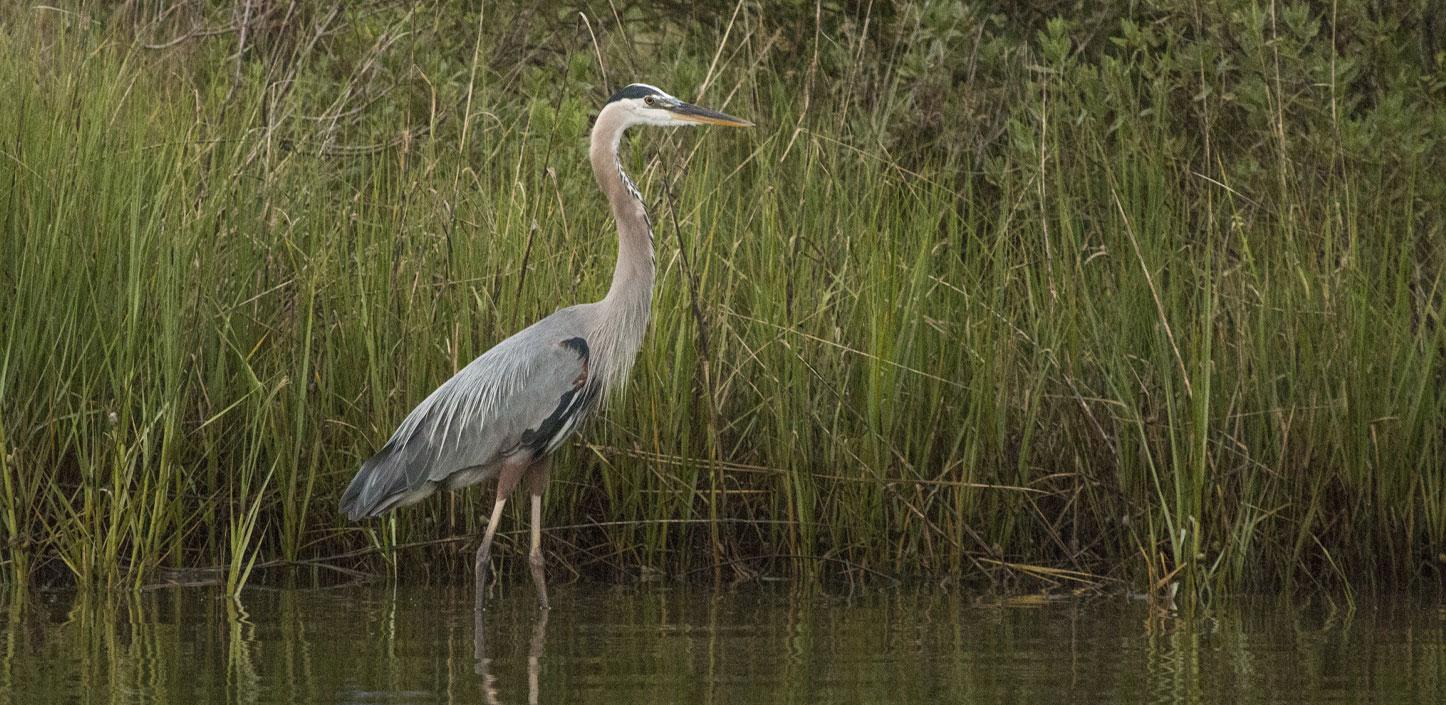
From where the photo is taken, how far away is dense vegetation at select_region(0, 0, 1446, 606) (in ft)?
18.1

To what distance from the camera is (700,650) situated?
4.55 m

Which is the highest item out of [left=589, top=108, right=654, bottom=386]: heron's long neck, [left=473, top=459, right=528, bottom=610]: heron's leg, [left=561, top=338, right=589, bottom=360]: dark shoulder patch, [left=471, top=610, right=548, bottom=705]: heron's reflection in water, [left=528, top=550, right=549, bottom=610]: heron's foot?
[left=589, top=108, right=654, bottom=386]: heron's long neck

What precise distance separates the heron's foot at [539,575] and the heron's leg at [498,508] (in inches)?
5.6

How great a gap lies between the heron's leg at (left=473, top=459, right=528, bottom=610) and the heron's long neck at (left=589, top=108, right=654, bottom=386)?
418mm

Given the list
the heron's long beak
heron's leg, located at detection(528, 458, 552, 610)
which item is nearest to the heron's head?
the heron's long beak

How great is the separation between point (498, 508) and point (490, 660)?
1.44 meters

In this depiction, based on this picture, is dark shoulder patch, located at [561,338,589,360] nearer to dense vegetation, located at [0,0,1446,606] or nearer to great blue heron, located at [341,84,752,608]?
great blue heron, located at [341,84,752,608]

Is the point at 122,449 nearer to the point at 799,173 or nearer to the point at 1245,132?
the point at 799,173

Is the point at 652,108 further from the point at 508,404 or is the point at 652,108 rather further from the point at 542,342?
the point at 508,404

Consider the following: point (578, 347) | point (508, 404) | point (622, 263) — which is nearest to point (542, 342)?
point (578, 347)

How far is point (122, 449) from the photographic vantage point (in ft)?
17.5

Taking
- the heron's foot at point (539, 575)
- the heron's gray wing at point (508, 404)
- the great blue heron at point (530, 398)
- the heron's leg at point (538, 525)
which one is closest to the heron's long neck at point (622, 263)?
the great blue heron at point (530, 398)

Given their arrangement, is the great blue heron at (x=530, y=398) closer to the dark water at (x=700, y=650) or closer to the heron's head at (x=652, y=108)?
the heron's head at (x=652, y=108)

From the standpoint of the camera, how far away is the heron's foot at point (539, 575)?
5.52 metres
